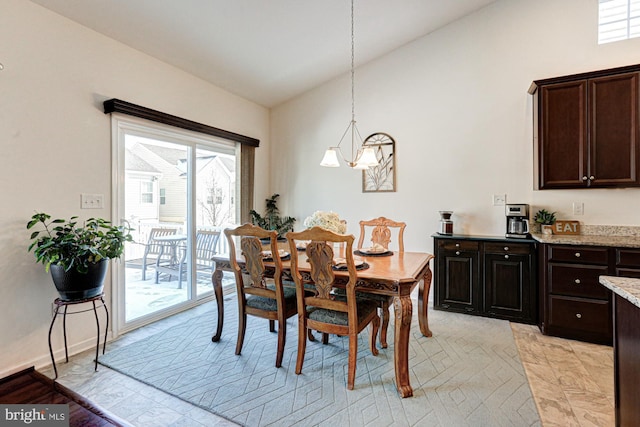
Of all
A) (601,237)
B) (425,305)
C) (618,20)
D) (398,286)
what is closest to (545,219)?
(601,237)

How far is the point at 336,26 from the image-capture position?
11.2 ft

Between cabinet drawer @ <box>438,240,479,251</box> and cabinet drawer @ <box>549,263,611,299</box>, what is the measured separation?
0.71m

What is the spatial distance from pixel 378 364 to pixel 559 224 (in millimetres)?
2563

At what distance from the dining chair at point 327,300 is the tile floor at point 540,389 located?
31.6 inches

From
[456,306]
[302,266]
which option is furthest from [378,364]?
[456,306]

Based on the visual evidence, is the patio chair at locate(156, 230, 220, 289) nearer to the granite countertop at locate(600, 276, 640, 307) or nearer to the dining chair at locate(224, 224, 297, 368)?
the dining chair at locate(224, 224, 297, 368)

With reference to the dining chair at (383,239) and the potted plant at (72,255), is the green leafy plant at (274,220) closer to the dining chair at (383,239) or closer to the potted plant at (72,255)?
the dining chair at (383,239)

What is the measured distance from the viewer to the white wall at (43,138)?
2.26 m

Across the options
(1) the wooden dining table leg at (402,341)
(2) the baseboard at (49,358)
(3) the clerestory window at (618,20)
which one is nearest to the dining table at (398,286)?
(1) the wooden dining table leg at (402,341)

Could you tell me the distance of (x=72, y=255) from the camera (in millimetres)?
2232

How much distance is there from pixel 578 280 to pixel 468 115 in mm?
2092

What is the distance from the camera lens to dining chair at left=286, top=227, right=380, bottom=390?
2100 millimetres

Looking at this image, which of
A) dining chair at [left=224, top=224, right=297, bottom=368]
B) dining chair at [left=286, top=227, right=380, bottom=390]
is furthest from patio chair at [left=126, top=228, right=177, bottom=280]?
dining chair at [left=286, top=227, right=380, bottom=390]

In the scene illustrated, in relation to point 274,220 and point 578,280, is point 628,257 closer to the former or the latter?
point 578,280
